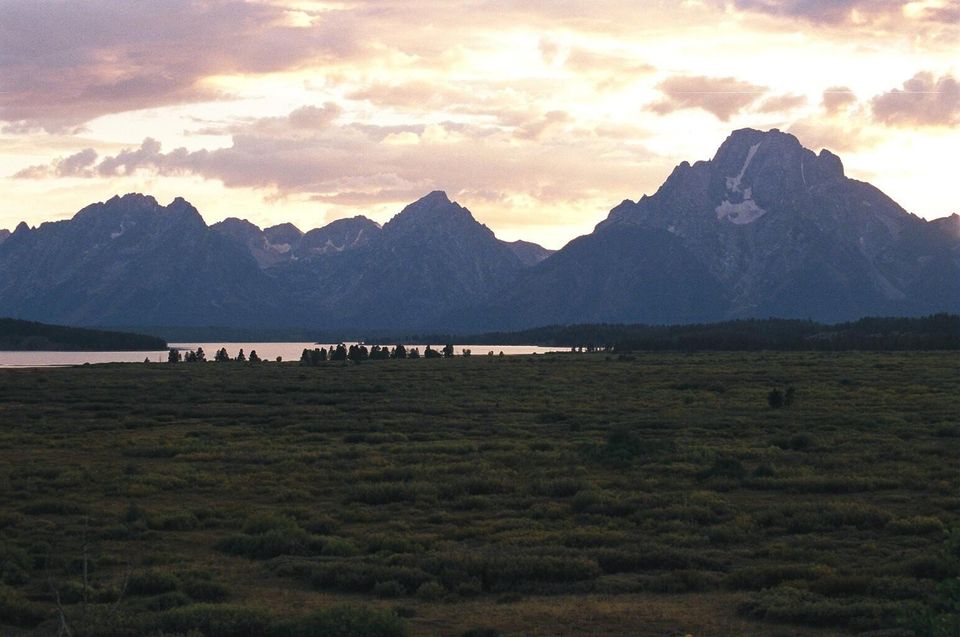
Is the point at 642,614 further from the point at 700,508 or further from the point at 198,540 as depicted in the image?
the point at 198,540

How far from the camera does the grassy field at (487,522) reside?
75.5 feet

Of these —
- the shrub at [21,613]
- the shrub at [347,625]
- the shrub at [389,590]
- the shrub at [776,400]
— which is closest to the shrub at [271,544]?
the shrub at [389,590]

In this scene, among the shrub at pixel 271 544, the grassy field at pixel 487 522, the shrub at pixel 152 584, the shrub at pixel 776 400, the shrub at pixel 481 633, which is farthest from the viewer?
the shrub at pixel 776 400

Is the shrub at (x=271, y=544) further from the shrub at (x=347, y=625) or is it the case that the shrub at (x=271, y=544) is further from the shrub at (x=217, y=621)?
the shrub at (x=347, y=625)

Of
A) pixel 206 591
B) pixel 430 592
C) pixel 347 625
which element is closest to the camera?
pixel 347 625

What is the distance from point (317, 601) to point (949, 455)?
31257 mm

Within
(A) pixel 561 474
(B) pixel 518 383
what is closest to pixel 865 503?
(A) pixel 561 474

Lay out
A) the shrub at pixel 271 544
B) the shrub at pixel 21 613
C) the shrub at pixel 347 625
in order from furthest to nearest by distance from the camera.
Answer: the shrub at pixel 271 544 < the shrub at pixel 21 613 < the shrub at pixel 347 625

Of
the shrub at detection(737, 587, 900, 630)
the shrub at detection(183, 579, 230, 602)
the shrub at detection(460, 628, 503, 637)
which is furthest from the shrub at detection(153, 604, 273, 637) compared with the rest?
the shrub at detection(737, 587, 900, 630)

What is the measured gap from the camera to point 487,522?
33.3 m

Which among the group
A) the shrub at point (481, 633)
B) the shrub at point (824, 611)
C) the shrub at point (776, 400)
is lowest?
the shrub at point (481, 633)

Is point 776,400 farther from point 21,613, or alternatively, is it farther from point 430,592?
point 21,613

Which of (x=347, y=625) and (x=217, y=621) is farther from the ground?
(x=347, y=625)

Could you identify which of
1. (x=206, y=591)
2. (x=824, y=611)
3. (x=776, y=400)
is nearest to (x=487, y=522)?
(x=206, y=591)
